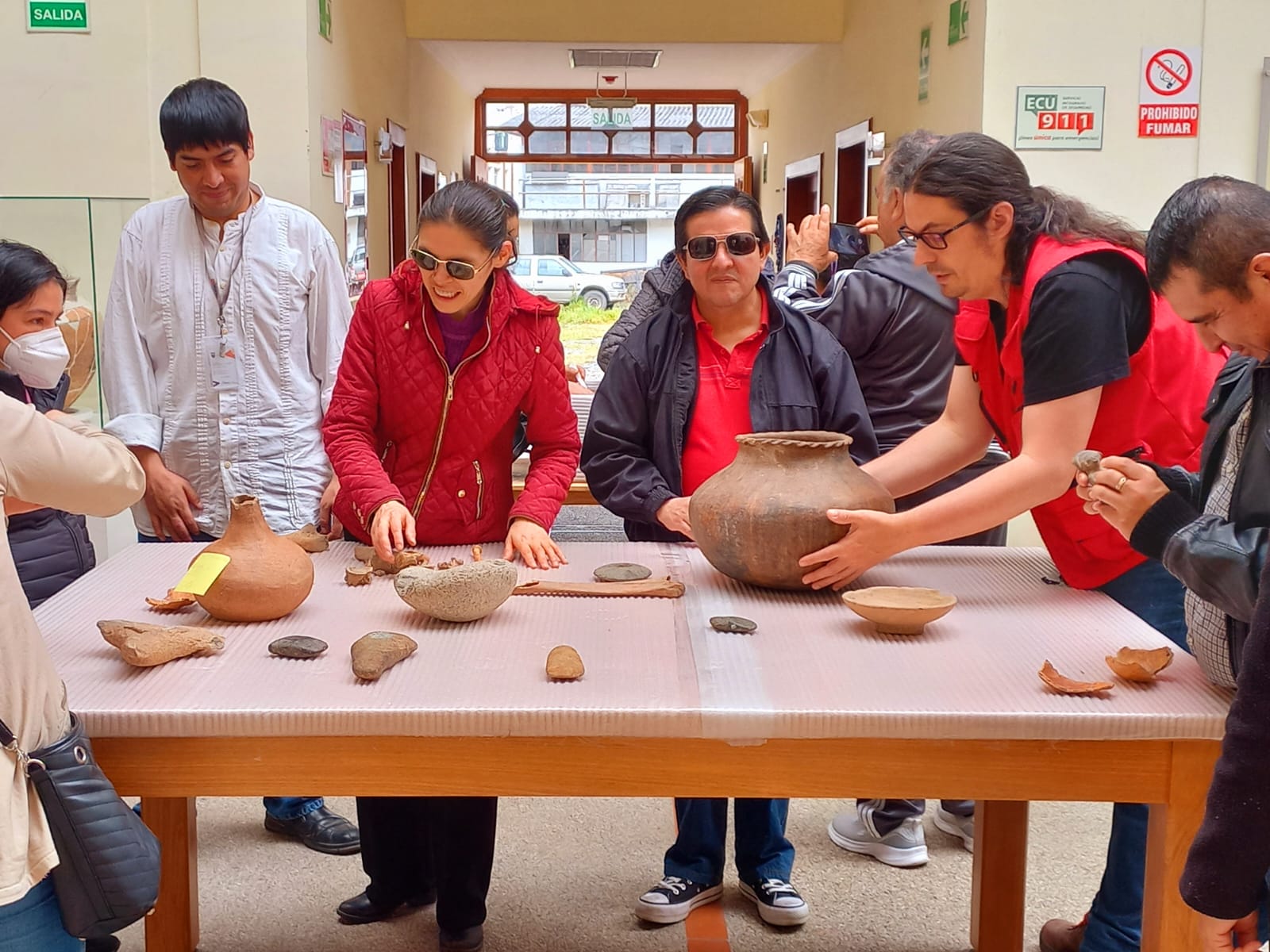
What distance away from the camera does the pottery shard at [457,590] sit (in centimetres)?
194

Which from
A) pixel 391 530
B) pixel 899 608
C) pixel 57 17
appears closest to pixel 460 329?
pixel 391 530

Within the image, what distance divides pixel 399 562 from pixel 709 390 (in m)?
0.73

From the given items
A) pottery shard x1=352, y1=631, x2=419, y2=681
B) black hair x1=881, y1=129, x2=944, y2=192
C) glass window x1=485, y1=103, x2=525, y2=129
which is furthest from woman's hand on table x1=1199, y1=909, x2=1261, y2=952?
glass window x1=485, y1=103, x2=525, y2=129

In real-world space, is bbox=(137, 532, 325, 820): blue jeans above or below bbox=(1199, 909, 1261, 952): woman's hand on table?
below

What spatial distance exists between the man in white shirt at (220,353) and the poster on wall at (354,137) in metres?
2.98

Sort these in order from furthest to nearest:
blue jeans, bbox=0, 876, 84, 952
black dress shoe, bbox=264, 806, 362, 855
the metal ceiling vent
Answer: the metal ceiling vent, black dress shoe, bbox=264, 806, 362, 855, blue jeans, bbox=0, 876, 84, 952

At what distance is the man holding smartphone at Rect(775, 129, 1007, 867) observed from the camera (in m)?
2.95

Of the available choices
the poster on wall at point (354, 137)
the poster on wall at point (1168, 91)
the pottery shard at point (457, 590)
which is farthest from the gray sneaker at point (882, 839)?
the poster on wall at point (354, 137)

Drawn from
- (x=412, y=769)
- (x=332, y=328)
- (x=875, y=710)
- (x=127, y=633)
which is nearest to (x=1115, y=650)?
(x=875, y=710)

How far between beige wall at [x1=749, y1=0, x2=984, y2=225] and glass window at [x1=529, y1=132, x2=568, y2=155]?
2010 millimetres

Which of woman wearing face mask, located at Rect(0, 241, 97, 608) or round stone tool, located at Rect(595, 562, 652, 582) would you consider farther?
woman wearing face mask, located at Rect(0, 241, 97, 608)

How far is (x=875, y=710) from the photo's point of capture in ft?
5.16

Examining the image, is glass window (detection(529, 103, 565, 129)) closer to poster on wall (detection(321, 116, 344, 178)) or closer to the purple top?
poster on wall (detection(321, 116, 344, 178))

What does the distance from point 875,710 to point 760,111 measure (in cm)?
1039
